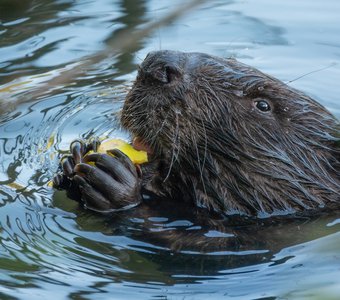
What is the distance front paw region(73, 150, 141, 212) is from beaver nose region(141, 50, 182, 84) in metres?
0.45

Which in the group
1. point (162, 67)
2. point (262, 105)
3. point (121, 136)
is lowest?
point (121, 136)

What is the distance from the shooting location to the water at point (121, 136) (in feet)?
14.9

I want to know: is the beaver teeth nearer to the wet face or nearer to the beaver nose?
the wet face

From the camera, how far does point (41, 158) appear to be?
613cm

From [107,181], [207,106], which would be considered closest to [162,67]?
[207,106]

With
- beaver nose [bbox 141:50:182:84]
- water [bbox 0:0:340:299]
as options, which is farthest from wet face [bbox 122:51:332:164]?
water [bbox 0:0:340:299]

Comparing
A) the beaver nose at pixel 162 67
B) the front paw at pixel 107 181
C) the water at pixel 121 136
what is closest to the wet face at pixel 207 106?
the beaver nose at pixel 162 67

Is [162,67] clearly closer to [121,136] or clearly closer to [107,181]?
[107,181]

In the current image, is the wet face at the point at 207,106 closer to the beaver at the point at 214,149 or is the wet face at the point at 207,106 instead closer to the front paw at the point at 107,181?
the beaver at the point at 214,149

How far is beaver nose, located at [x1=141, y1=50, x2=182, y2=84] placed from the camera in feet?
16.6

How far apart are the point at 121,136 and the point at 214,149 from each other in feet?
3.08

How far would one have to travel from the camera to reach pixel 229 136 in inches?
208

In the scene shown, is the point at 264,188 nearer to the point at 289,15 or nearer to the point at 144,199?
the point at 144,199

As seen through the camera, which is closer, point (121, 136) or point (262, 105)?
point (262, 105)
